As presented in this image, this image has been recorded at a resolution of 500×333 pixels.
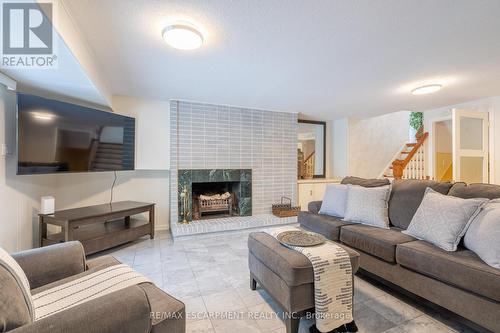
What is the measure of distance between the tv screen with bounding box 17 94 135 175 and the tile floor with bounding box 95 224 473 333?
3.99 ft

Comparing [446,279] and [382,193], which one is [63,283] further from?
[382,193]

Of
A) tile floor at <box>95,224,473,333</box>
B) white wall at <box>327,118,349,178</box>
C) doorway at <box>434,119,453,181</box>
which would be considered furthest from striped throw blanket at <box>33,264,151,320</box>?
doorway at <box>434,119,453,181</box>

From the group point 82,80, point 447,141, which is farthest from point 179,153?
point 447,141

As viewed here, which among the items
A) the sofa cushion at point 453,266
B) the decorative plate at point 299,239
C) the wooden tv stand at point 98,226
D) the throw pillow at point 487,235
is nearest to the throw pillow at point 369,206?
the sofa cushion at point 453,266

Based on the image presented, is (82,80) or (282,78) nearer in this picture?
(82,80)

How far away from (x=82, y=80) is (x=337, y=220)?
3004 millimetres

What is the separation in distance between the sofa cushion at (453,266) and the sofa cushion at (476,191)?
1.71ft

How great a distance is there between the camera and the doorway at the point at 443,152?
4.49 metres

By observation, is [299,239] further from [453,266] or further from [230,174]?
[230,174]

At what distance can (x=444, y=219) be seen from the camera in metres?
1.84

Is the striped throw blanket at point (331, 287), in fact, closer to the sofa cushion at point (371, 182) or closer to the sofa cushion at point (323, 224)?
the sofa cushion at point (323, 224)

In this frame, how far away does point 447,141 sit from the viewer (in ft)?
15.9

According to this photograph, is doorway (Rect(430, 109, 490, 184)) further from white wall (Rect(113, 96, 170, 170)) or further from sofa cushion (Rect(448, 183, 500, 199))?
white wall (Rect(113, 96, 170, 170))

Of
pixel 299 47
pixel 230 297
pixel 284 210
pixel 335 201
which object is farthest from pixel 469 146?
pixel 230 297
